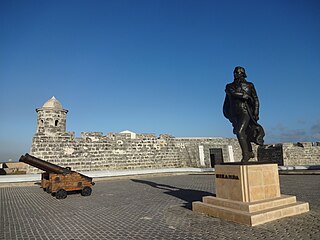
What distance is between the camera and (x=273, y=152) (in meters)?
21.6

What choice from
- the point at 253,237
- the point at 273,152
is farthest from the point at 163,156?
the point at 253,237

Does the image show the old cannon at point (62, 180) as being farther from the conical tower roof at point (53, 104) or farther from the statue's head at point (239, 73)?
the conical tower roof at point (53, 104)

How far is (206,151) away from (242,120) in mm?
13897

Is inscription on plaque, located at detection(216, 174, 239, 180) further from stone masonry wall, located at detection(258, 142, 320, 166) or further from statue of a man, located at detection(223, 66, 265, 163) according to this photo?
stone masonry wall, located at detection(258, 142, 320, 166)

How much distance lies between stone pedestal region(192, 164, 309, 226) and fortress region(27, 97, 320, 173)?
10920 mm

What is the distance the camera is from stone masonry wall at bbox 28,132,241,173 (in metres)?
14.0

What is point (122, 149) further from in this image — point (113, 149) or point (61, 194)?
point (61, 194)

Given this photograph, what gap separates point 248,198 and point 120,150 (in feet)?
39.6

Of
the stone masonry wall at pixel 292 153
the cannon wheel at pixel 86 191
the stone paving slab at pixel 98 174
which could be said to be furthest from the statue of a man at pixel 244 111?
the stone masonry wall at pixel 292 153

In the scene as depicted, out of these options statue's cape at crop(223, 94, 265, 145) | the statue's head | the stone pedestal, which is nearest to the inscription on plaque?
the stone pedestal

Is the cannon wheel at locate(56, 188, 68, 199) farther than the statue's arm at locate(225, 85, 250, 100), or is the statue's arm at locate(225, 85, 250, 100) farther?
the cannon wheel at locate(56, 188, 68, 199)

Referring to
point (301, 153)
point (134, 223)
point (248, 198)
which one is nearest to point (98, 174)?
point (134, 223)

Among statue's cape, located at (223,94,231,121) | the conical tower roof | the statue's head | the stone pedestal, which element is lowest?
the stone pedestal

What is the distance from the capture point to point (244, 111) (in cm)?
538
